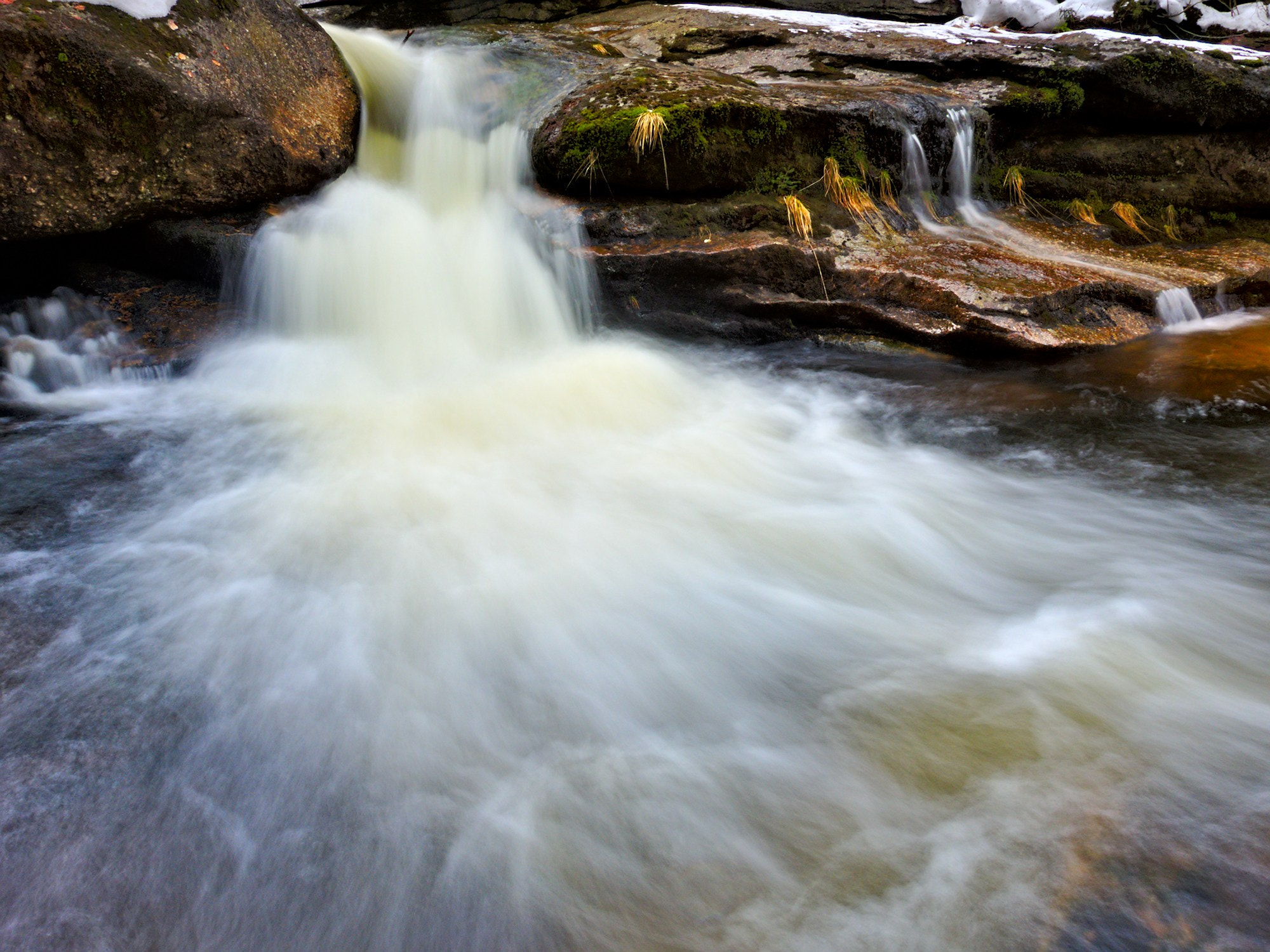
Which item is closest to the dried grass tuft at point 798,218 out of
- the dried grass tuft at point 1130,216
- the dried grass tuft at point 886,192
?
the dried grass tuft at point 886,192

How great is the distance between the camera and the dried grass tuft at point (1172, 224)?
268 inches

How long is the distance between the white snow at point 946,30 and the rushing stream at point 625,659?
541 cm

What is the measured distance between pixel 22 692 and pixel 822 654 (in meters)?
2.57

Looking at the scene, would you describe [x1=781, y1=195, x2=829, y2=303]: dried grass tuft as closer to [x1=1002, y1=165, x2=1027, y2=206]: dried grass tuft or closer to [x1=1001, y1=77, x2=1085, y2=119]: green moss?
[x1=1002, y1=165, x2=1027, y2=206]: dried grass tuft

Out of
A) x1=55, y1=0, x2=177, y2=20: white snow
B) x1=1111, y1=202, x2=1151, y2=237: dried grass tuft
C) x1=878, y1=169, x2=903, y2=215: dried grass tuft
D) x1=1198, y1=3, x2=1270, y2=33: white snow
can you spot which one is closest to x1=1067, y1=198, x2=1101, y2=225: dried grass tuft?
x1=1111, y1=202, x2=1151, y2=237: dried grass tuft

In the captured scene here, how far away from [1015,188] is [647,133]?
3978 millimetres

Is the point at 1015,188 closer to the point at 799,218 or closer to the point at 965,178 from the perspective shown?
the point at 965,178

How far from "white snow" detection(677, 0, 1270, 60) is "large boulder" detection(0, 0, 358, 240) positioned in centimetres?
589

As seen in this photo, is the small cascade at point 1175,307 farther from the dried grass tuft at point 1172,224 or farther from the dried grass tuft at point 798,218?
the dried grass tuft at point 798,218

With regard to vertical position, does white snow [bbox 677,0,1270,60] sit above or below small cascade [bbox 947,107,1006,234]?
above

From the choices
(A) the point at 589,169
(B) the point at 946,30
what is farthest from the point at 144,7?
(B) the point at 946,30

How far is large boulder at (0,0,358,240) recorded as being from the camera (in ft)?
13.2

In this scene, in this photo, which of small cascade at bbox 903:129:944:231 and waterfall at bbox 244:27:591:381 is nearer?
waterfall at bbox 244:27:591:381

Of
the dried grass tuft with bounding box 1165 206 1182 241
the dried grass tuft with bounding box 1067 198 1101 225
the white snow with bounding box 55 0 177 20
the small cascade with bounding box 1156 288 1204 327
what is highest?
the white snow with bounding box 55 0 177 20
